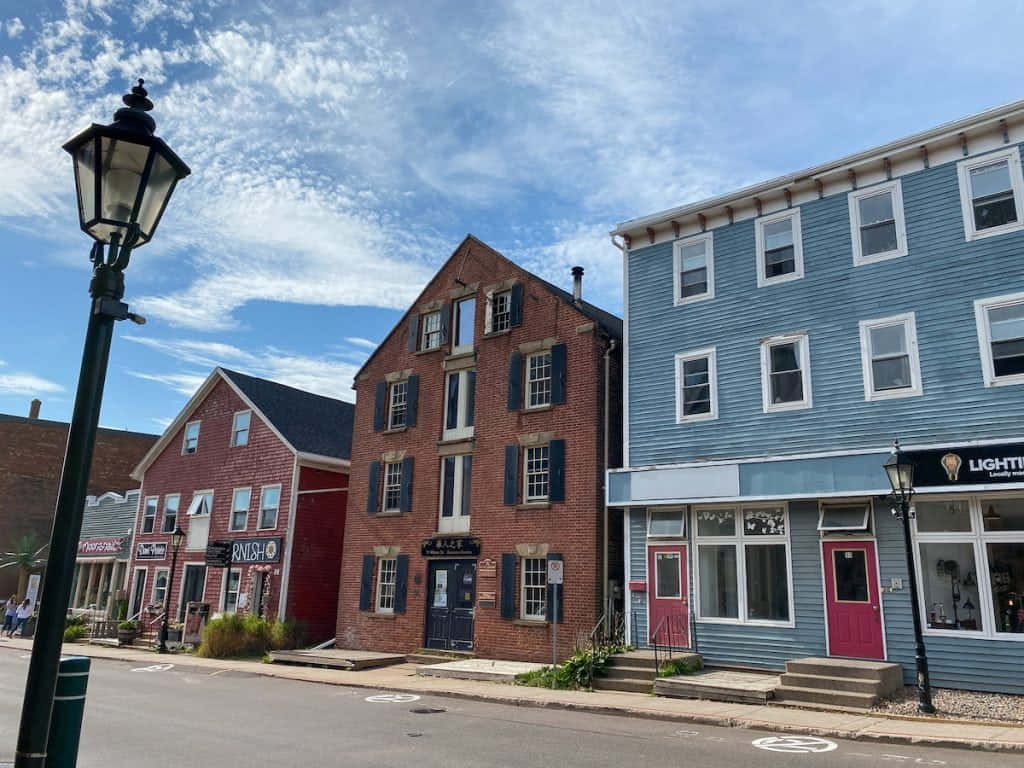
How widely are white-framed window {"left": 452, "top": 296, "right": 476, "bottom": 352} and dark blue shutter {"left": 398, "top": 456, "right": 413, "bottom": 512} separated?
3867 mm

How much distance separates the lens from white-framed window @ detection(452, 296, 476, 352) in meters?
24.5

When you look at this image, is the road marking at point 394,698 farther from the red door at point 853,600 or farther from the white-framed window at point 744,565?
the red door at point 853,600

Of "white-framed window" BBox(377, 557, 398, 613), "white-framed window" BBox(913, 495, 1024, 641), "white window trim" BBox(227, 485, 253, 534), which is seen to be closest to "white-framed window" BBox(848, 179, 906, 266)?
"white-framed window" BBox(913, 495, 1024, 641)

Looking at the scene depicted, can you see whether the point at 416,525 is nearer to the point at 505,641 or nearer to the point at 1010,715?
the point at 505,641

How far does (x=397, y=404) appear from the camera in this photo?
2602 cm

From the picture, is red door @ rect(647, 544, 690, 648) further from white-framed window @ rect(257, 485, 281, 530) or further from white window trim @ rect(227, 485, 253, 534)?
white window trim @ rect(227, 485, 253, 534)

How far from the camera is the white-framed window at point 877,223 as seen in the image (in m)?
16.5

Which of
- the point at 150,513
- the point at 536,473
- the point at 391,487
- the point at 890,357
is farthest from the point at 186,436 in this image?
the point at 890,357

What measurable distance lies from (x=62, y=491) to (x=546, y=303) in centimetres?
1899

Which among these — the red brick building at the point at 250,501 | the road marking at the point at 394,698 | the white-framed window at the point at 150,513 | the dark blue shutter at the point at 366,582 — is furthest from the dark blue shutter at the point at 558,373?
the white-framed window at the point at 150,513

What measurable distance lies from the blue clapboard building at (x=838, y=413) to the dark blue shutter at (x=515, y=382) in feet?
12.2

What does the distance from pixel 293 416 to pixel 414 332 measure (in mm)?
8513

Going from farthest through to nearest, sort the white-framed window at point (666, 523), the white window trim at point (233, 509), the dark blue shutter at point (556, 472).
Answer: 1. the white window trim at point (233, 509)
2. the dark blue shutter at point (556, 472)
3. the white-framed window at point (666, 523)

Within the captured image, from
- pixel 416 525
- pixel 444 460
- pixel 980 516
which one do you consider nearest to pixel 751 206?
pixel 980 516
